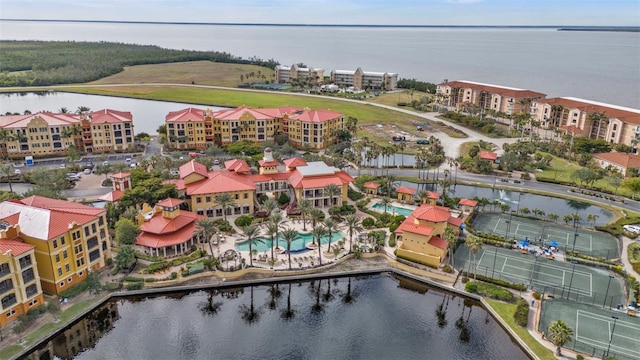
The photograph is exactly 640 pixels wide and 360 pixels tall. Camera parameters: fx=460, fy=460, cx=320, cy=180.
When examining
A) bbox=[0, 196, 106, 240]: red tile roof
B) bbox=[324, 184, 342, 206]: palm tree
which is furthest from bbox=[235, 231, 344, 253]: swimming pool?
bbox=[0, 196, 106, 240]: red tile roof

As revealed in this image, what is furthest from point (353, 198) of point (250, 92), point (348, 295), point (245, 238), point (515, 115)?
point (250, 92)

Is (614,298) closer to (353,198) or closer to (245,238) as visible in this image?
(353,198)

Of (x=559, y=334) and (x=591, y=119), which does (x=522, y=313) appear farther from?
(x=591, y=119)

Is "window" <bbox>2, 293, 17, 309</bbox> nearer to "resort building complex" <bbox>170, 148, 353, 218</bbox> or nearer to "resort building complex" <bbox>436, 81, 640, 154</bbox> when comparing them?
"resort building complex" <bbox>170, 148, 353, 218</bbox>

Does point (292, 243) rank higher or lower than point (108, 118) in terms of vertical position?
lower

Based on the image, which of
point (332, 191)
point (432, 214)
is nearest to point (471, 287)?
point (432, 214)

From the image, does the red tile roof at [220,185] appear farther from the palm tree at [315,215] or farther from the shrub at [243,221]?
the palm tree at [315,215]
